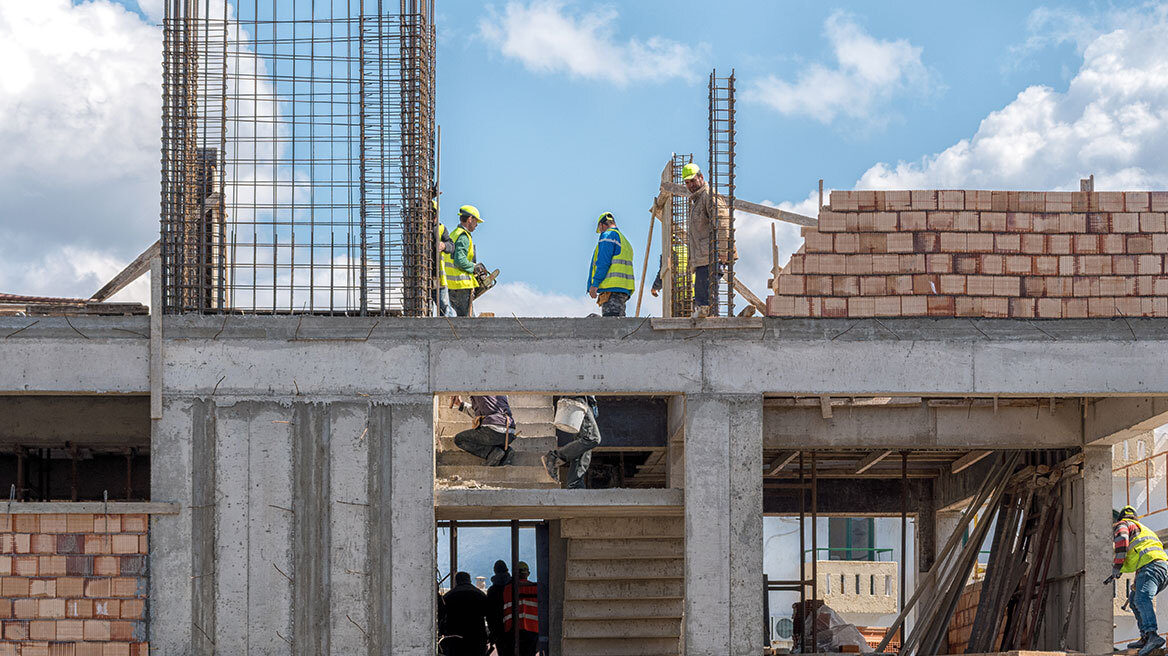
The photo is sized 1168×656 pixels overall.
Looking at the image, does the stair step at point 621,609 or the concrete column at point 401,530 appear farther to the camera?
the stair step at point 621,609

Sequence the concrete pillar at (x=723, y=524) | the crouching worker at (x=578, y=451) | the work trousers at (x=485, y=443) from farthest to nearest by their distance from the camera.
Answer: the work trousers at (x=485, y=443), the crouching worker at (x=578, y=451), the concrete pillar at (x=723, y=524)

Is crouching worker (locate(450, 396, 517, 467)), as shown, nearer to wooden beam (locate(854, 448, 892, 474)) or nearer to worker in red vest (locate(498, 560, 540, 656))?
worker in red vest (locate(498, 560, 540, 656))

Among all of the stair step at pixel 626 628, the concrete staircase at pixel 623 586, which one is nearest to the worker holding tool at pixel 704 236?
the concrete staircase at pixel 623 586

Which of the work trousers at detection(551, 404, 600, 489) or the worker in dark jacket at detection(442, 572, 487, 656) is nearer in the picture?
the work trousers at detection(551, 404, 600, 489)

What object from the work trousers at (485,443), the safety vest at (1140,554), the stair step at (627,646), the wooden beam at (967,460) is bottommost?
the stair step at (627,646)

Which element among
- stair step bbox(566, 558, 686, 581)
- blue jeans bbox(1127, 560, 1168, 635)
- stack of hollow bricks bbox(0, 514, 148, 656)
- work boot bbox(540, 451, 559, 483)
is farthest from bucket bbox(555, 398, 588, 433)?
blue jeans bbox(1127, 560, 1168, 635)

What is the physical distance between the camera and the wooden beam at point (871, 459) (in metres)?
20.2

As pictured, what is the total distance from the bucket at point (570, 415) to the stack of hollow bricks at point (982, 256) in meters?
2.49

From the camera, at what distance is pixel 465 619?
19.3 m

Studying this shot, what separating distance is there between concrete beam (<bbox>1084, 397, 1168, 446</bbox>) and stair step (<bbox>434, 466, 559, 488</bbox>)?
19.7 feet

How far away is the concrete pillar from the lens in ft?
45.5

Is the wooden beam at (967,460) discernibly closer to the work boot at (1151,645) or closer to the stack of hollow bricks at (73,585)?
the work boot at (1151,645)

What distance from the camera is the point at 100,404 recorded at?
16.7m

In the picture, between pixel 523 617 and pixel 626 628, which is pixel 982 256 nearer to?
pixel 626 628
